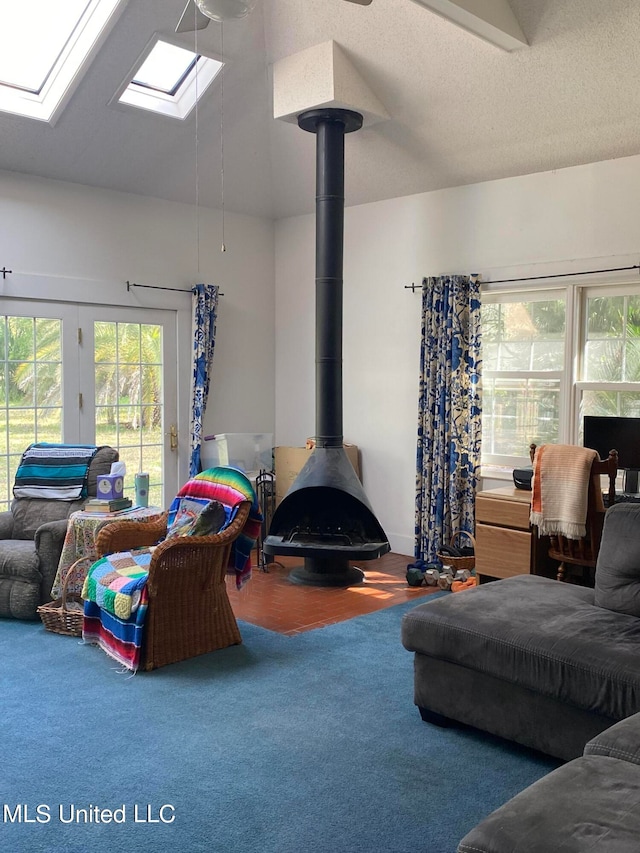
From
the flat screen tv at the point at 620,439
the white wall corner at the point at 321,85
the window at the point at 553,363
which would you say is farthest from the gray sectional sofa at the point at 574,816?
the white wall corner at the point at 321,85

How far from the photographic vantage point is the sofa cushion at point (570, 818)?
168cm

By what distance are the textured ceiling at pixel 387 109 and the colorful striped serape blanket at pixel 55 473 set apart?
1939mm

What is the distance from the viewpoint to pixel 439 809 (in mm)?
2590

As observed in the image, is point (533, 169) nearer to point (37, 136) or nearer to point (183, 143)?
point (183, 143)

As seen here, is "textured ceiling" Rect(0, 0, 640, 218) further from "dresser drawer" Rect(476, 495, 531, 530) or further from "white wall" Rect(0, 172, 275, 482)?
"dresser drawer" Rect(476, 495, 531, 530)

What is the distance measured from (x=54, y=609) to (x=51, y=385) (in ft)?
6.20

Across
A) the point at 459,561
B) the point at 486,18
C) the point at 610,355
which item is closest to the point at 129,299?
the point at 459,561

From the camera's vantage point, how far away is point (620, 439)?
15.4 feet

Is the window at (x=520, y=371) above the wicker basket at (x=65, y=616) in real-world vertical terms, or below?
above

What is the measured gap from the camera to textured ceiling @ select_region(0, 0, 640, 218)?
14.3ft

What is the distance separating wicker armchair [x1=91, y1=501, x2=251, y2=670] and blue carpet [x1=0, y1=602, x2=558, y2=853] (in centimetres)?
9

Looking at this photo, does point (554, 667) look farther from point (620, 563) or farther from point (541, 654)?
point (620, 563)

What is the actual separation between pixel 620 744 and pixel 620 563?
112cm

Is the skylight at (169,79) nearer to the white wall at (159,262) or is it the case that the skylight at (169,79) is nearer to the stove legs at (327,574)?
the white wall at (159,262)
